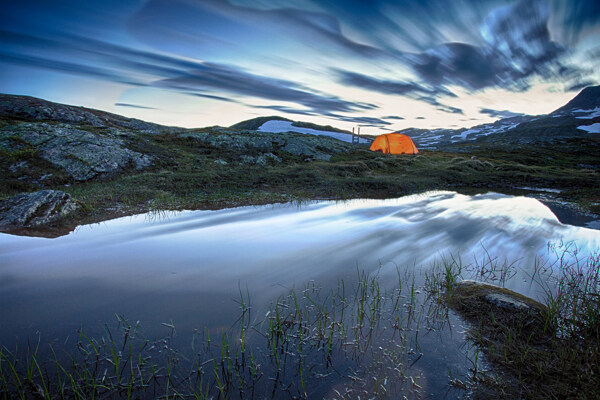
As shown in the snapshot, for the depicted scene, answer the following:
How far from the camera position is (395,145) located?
45.7 m

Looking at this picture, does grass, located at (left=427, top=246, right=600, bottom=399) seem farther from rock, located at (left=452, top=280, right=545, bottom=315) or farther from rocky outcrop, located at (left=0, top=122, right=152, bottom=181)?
rocky outcrop, located at (left=0, top=122, right=152, bottom=181)

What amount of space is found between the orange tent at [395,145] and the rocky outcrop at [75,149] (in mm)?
36799

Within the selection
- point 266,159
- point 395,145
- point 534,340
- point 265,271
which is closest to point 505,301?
point 534,340

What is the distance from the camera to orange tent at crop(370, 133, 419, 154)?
148ft

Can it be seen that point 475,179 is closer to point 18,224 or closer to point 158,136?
point 18,224

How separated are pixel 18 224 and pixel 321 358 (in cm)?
937

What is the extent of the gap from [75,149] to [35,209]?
1160cm

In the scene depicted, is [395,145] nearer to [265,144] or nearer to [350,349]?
[265,144]

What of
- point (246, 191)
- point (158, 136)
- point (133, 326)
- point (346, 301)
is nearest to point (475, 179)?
point (246, 191)

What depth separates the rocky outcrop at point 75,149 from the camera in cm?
1616

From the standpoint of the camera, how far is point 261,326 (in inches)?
151

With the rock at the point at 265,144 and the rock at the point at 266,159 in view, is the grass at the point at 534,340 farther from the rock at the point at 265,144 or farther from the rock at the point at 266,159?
the rock at the point at 265,144

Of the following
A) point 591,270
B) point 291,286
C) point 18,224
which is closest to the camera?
point 291,286

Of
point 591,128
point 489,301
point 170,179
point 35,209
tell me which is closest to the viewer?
point 489,301
